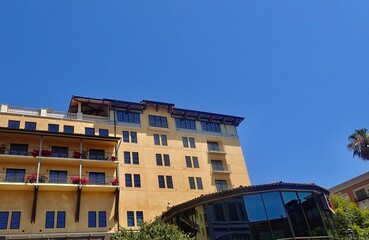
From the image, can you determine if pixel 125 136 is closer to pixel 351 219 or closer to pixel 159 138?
pixel 159 138

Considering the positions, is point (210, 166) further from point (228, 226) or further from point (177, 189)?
point (228, 226)

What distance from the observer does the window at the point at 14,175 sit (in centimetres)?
2973

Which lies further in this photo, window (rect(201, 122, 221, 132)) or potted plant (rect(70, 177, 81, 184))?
window (rect(201, 122, 221, 132))

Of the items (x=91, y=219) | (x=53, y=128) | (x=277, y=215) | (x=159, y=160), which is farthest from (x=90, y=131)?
(x=277, y=215)

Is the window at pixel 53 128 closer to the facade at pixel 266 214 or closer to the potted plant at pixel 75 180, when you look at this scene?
the potted plant at pixel 75 180

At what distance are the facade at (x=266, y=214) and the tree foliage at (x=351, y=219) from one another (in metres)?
5.90

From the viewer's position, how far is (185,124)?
139 feet

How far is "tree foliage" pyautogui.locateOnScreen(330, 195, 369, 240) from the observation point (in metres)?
29.7

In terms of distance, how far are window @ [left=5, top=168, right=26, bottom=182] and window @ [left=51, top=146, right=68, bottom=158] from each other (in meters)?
3.20

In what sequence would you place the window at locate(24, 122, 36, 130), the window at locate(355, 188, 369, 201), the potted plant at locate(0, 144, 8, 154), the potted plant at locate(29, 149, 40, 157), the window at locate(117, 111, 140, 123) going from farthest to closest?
the window at locate(355, 188, 369, 201) < the window at locate(117, 111, 140, 123) < the window at locate(24, 122, 36, 130) < the potted plant at locate(29, 149, 40, 157) < the potted plant at locate(0, 144, 8, 154)

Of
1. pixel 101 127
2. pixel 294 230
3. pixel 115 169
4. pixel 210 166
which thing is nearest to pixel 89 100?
pixel 101 127

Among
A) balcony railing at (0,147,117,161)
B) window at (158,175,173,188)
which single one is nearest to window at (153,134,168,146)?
window at (158,175,173,188)

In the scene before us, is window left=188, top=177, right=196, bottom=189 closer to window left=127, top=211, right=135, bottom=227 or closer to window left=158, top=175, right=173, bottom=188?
window left=158, top=175, right=173, bottom=188

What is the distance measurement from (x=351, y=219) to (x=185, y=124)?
70.9 ft
